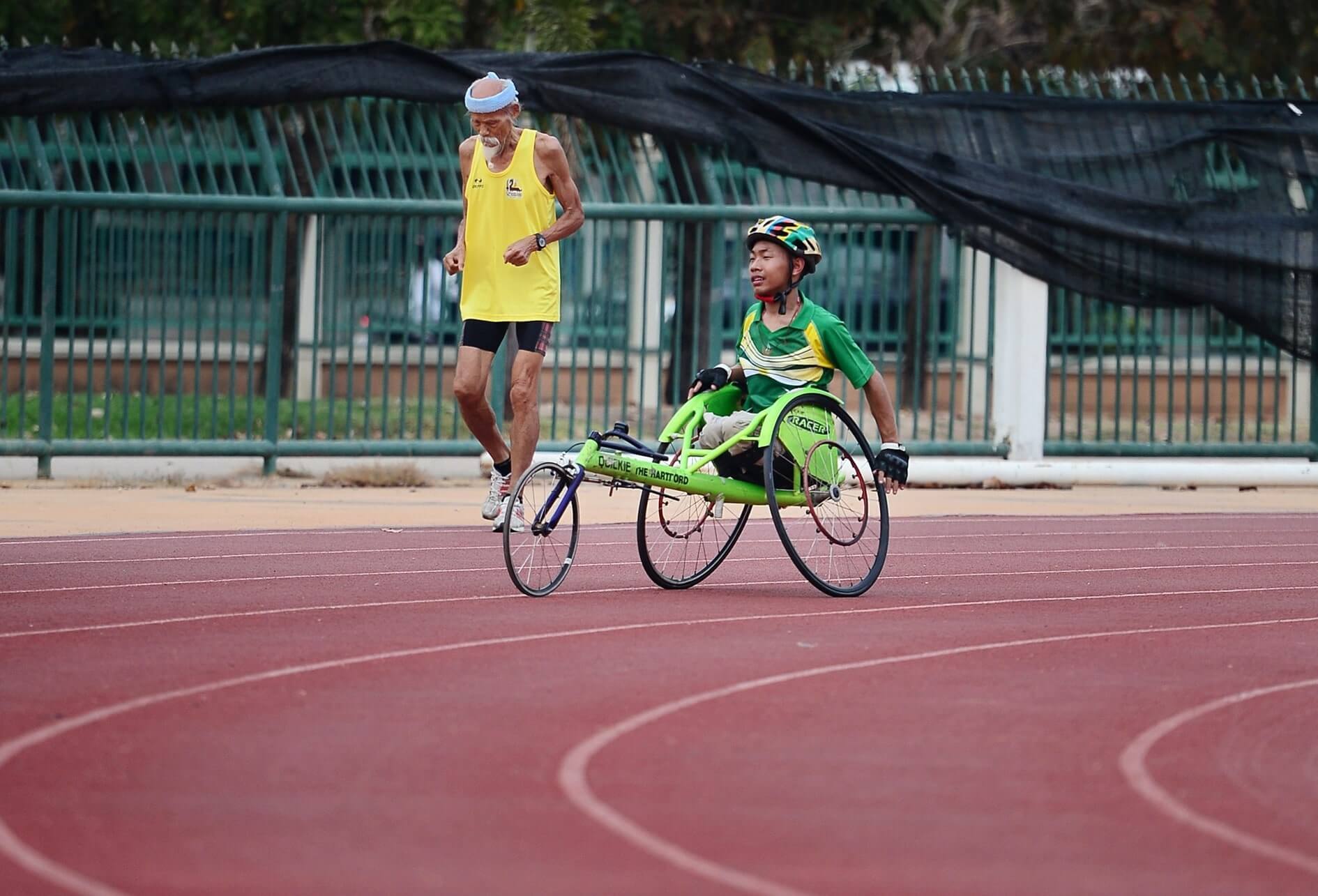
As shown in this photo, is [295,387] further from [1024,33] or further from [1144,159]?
[1024,33]

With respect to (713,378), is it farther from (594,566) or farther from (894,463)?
(594,566)

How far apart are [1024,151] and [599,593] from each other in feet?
25.0

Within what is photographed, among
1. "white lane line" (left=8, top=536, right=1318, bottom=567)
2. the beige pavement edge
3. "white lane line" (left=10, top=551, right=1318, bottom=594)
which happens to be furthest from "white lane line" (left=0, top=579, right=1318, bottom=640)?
the beige pavement edge

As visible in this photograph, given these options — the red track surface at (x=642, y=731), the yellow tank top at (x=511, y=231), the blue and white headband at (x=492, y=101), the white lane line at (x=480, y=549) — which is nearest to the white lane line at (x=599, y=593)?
the red track surface at (x=642, y=731)

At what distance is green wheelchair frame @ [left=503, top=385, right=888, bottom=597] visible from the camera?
9008mm

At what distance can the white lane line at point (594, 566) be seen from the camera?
9.70m

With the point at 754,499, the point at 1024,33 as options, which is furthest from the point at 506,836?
the point at 1024,33

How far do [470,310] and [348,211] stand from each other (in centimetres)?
433

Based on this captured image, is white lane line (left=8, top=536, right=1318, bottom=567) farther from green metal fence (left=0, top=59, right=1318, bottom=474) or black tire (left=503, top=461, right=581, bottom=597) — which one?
green metal fence (left=0, top=59, right=1318, bottom=474)

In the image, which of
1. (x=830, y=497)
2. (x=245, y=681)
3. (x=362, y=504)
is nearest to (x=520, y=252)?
(x=830, y=497)

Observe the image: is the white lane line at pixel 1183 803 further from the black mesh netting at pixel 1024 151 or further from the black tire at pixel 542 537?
the black mesh netting at pixel 1024 151

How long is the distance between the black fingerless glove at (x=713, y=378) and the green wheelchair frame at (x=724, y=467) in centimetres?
8

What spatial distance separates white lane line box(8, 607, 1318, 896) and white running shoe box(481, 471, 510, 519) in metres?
2.34

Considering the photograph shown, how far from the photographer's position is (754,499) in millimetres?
9414
